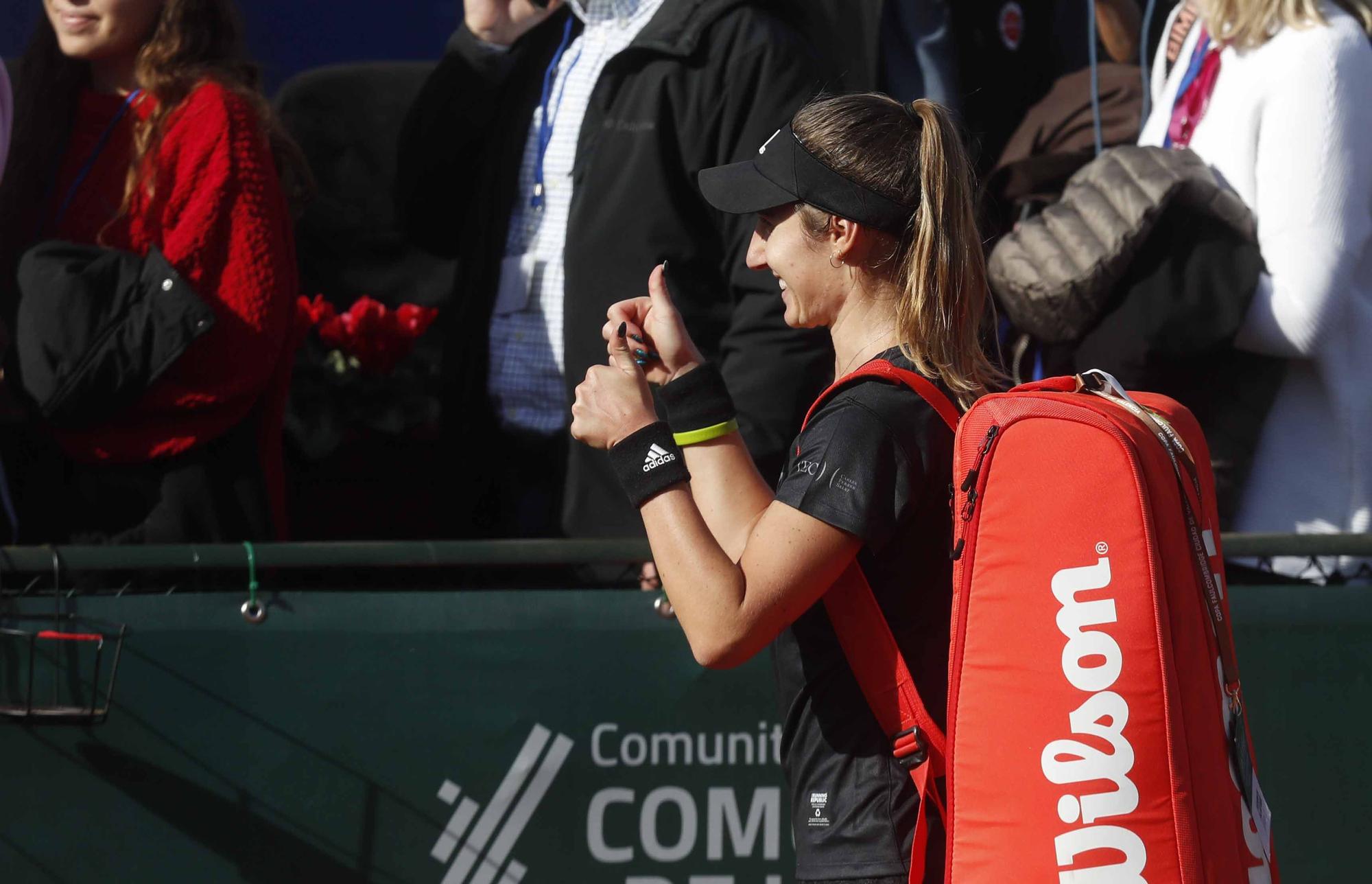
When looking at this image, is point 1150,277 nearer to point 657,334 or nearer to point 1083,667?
point 657,334

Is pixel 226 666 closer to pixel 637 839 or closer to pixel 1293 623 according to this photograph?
pixel 637 839

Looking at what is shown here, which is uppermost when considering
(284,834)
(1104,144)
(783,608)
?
(783,608)

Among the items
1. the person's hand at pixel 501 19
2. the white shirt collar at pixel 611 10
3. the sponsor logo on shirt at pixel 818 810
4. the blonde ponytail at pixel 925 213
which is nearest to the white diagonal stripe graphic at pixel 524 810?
the sponsor logo on shirt at pixel 818 810

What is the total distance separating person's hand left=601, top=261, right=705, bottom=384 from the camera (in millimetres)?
2209

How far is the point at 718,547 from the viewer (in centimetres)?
200

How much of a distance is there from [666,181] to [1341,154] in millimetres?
1499

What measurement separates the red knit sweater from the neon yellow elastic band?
4.66 ft

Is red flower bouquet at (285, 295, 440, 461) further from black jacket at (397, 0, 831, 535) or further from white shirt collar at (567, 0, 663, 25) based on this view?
white shirt collar at (567, 0, 663, 25)

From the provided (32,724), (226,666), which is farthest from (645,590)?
(32,724)

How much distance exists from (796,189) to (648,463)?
0.42 m

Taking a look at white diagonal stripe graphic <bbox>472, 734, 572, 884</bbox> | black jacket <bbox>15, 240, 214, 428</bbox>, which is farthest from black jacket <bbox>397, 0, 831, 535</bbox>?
black jacket <bbox>15, 240, 214, 428</bbox>

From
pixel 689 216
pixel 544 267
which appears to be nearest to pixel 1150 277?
pixel 689 216

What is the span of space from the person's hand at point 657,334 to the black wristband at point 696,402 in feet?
0.08

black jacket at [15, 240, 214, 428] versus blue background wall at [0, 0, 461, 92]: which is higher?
blue background wall at [0, 0, 461, 92]
